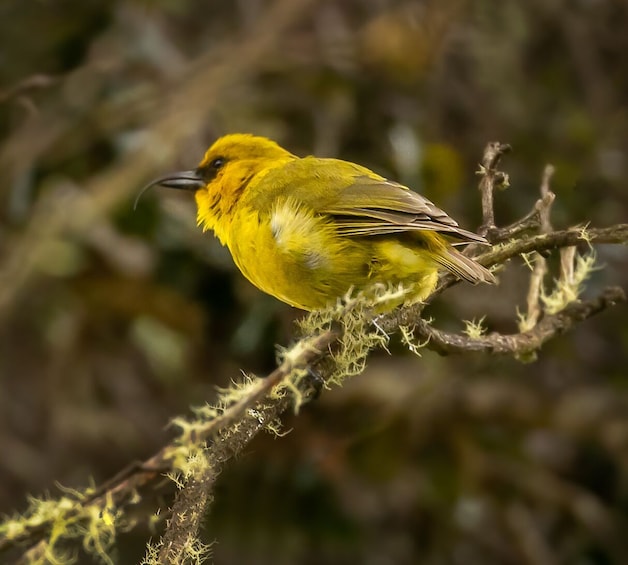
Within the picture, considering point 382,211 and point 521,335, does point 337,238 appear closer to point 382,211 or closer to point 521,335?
point 382,211

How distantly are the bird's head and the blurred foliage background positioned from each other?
88cm

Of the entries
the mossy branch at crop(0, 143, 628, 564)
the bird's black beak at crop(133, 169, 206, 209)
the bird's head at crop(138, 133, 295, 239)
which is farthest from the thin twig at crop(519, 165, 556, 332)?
the bird's black beak at crop(133, 169, 206, 209)

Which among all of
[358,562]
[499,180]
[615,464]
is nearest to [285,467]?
[358,562]

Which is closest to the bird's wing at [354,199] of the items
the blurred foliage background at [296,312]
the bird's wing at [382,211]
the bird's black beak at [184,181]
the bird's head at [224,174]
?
the bird's wing at [382,211]

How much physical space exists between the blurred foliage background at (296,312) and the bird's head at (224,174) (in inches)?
34.7

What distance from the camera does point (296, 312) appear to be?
362 centimetres

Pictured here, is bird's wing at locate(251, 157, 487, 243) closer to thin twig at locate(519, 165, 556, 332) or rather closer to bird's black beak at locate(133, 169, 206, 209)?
thin twig at locate(519, 165, 556, 332)

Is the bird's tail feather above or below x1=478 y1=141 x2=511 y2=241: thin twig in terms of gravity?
below

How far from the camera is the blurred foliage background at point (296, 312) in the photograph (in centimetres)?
418

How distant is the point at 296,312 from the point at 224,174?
0.85 m

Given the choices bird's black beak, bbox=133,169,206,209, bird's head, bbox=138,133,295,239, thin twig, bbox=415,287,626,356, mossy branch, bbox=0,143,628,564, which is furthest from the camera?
bird's black beak, bbox=133,169,206,209

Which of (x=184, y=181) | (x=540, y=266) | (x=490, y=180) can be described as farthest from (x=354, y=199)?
(x=184, y=181)

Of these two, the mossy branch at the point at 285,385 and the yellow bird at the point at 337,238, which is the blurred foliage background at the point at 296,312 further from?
the mossy branch at the point at 285,385

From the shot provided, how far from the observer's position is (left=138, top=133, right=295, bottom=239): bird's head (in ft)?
9.32
